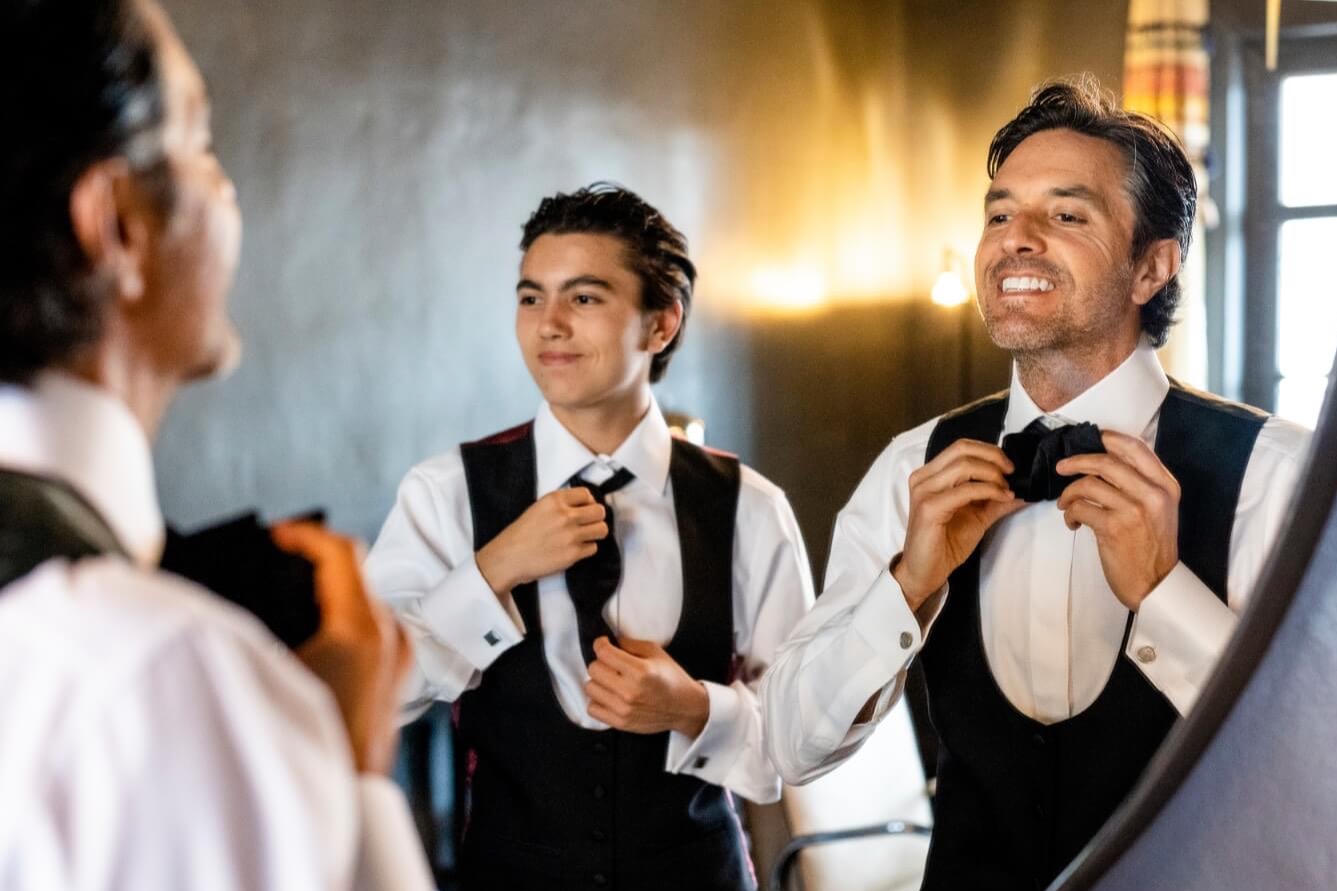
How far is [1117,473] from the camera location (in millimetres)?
654

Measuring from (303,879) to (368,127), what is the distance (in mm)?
297

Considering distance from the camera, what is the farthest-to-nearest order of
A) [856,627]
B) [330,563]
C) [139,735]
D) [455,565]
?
[856,627]
[455,565]
[330,563]
[139,735]

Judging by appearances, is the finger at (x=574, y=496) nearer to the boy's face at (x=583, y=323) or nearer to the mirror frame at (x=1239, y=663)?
the boy's face at (x=583, y=323)

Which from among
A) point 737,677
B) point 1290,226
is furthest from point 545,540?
point 1290,226

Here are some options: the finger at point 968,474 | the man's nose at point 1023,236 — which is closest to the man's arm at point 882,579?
the finger at point 968,474

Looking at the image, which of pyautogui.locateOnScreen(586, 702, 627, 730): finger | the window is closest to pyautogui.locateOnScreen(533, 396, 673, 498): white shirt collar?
pyautogui.locateOnScreen(586, 702, 627, 730): finger

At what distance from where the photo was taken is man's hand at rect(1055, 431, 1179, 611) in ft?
2.14

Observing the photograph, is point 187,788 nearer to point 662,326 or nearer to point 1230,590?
point 662,326

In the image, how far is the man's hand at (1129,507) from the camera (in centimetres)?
65

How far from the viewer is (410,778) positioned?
0.55m

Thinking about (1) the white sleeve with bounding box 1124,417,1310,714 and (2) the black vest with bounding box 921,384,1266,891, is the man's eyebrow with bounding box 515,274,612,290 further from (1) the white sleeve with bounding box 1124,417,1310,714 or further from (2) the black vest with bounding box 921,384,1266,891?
(1) the white sleeve with bounding box 1124,417,1310,714

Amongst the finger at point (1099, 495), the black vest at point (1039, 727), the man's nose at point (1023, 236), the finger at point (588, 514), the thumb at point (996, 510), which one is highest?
the man's nose at point (1023, 236)

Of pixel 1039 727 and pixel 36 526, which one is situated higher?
pixel 36 526

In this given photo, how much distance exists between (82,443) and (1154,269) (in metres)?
0.52
